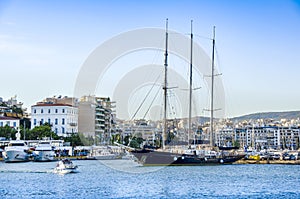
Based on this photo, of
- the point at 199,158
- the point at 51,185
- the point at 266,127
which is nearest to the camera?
the point at 51,185

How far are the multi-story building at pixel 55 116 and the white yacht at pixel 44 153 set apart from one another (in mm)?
20351

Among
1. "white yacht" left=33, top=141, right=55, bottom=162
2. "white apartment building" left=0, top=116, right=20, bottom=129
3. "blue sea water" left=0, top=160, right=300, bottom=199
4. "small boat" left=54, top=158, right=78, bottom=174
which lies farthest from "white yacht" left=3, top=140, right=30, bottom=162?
"blue sea water" left=0, top=160, right=300, bottom=199

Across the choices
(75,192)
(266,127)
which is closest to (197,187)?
(75,192)

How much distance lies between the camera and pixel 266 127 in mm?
185125

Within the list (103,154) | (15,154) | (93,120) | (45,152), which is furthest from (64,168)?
(93,120)

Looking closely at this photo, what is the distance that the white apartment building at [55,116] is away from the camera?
104250 mm

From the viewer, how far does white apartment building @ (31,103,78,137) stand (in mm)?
104250

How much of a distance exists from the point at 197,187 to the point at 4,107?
82416 mm

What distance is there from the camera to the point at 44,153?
80.8 meters

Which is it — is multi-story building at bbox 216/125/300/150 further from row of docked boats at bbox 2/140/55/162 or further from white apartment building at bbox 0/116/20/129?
row of docked boats at bbox 2/140/55/162

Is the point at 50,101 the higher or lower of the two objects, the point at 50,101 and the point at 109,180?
the higher

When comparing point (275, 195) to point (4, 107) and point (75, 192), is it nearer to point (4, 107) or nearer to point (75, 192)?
point (75, 192)

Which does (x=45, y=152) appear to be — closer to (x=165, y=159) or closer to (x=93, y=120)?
(x=165, y=159)

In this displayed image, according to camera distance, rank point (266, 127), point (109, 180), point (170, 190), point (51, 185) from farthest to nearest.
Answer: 1. point (266, 127)
2. point (109, 180)
3. point (51, 185)
4. point (170, 190)
